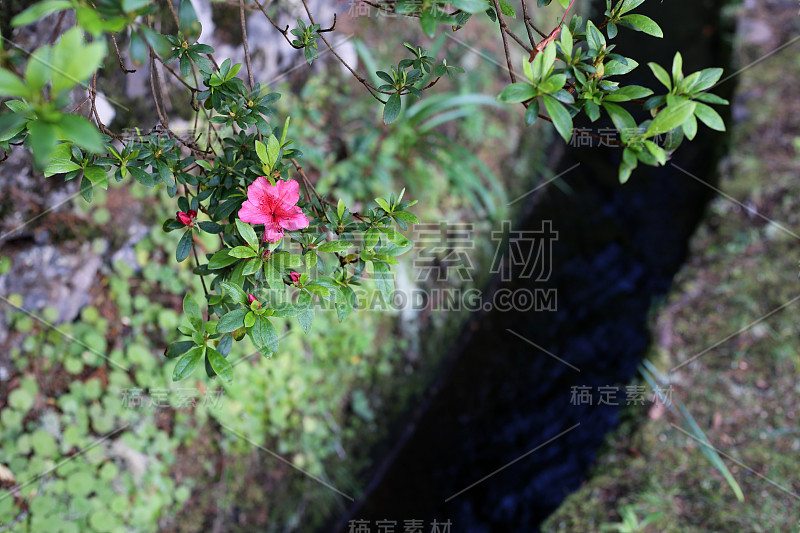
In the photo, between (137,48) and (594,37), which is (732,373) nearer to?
(594,37)

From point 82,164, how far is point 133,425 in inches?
46.4

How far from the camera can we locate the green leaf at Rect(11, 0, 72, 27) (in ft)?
1.99

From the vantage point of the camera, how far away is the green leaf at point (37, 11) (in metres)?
0.61

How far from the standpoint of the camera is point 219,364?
96 centimetres

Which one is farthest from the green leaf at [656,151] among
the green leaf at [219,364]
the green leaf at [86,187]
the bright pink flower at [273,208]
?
the green leaf at [86,187]

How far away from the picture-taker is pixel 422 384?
259cm

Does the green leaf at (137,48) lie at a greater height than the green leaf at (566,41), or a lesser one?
lesser

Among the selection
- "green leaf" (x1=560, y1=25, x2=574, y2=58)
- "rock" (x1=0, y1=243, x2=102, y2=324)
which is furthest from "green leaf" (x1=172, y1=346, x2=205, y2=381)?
Result: "rock" (x1=0, y1=243, x2=102, y2=324)

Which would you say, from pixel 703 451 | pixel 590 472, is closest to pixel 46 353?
pixel 590 472

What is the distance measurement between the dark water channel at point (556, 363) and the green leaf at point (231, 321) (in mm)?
1645

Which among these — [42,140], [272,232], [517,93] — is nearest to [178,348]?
[272,232]

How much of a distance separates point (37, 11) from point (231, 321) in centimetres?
54

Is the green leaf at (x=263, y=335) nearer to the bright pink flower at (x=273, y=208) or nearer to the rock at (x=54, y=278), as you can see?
the bright pink flower at (x=273, y=208)

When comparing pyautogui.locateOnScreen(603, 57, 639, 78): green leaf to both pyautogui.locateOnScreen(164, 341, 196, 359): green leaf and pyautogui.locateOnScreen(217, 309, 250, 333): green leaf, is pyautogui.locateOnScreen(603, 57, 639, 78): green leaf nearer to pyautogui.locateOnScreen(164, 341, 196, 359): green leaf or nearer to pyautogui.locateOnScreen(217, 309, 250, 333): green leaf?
pyautogui.locateOnScreen(217, 309, 250, 333): green leaf
